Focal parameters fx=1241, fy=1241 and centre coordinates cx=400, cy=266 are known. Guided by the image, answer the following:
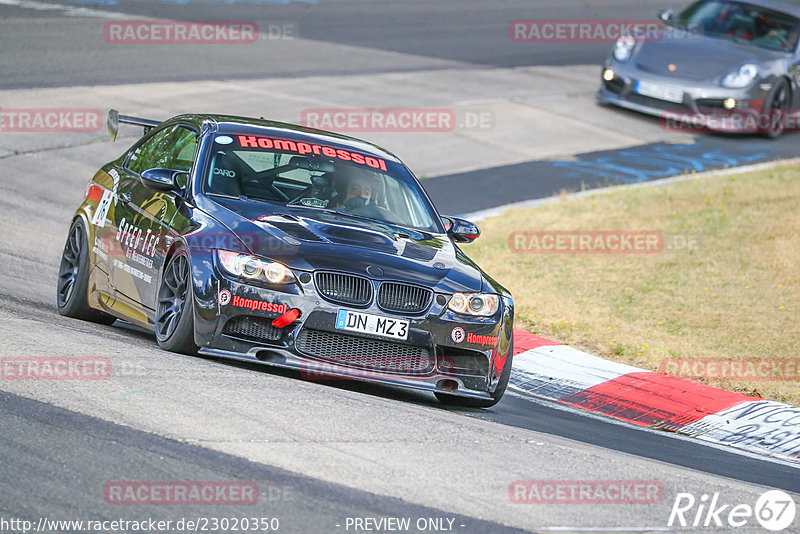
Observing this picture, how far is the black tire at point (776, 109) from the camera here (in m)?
19.4

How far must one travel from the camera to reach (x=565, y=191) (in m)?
15.7

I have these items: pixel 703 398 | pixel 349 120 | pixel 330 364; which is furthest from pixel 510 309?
pixel 349 120

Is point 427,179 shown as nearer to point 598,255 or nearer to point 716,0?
point 598,255

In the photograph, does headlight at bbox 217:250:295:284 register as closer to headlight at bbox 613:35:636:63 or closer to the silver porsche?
the silver porsche

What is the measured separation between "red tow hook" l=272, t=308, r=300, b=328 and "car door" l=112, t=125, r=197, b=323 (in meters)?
1.06

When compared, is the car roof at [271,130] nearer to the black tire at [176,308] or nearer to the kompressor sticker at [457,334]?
the black tire at [176,308]

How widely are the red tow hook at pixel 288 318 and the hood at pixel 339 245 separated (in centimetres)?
25

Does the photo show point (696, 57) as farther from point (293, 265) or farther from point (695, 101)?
point (293, 265)

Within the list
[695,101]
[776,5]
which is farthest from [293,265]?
[776,5]

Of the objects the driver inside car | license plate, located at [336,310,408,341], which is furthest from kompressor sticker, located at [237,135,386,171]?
license plate, located at [336,310,408,341]

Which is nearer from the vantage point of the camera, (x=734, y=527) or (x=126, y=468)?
(x=126, y=468)

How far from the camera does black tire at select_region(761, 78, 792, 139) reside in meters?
19.4

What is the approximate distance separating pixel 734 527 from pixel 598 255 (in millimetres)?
7616

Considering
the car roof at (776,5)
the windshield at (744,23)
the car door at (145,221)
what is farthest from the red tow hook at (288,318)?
the car roof at (776,5)
